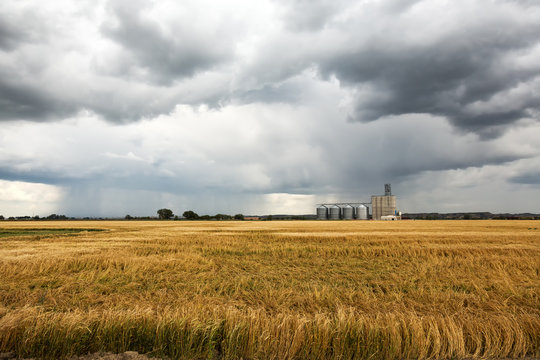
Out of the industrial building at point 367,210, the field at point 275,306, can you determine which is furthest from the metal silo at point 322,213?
the field at point 275,306

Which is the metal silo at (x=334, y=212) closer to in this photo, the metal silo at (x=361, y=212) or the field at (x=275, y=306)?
the metal silo at (x=361, y=212)

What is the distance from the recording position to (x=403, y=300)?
11.2m

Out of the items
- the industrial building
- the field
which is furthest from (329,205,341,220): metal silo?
the field

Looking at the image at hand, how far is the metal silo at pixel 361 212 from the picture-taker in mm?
166750

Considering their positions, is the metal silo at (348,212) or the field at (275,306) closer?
the field at (275,306)

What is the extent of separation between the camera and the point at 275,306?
10.3 metres

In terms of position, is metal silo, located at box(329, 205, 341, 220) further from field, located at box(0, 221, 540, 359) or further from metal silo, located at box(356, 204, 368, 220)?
field, located at box(0, 221, 540, 359)

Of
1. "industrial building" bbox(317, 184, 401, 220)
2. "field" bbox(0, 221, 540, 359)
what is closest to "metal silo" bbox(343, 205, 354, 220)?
"industrial building" bbox(317, 184, 401, 220)

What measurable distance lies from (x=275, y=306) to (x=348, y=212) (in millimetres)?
169644

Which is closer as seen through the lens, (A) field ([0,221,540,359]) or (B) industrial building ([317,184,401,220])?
(A) field ([0,221,540,359])

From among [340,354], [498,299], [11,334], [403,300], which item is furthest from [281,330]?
[498,299]

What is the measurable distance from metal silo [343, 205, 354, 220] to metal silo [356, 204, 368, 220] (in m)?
3.85

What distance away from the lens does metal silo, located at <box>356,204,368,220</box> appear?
166750 mm

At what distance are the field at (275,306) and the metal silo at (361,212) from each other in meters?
146
